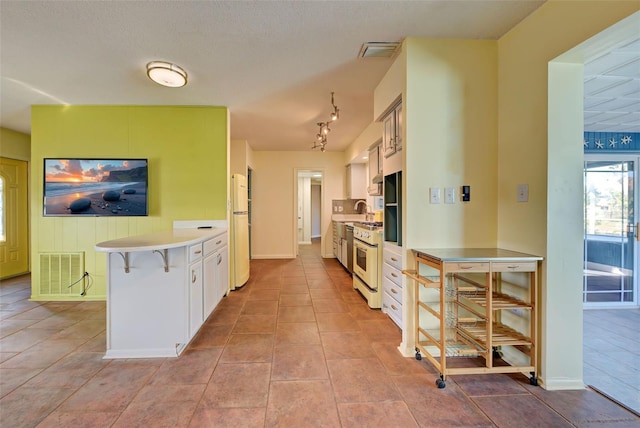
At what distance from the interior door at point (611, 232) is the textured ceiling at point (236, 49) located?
2.01 ft

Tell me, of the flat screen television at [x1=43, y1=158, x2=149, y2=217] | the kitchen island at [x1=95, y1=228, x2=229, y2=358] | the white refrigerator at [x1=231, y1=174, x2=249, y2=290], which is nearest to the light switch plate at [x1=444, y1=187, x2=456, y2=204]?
the kitchen island at [x1=95, y1=228, x2=229, y2=358]

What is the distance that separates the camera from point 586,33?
5.06 feet

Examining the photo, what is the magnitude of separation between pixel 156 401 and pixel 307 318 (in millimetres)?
1515

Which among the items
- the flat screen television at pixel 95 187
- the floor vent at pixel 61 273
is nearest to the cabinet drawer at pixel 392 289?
the flat screen television at pixel 95 187

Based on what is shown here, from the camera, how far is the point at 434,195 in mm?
2172

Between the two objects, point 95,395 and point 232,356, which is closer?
point 95,395

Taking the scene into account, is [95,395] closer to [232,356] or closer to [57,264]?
[232,356]

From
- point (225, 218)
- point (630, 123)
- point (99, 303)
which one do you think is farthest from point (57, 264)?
point (630, 123)

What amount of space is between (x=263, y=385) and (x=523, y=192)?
2.28 metres

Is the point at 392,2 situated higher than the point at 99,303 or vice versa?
the point at 392,2

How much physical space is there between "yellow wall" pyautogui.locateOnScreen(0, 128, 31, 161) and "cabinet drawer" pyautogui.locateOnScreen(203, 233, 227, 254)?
14.1ft

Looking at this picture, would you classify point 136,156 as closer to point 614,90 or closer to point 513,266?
point 513,266

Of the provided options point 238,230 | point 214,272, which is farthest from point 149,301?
point 238,230

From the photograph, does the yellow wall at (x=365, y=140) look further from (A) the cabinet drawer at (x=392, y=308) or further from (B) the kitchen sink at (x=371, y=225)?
(A) the cabinet drawer at (x=392, y=308)
